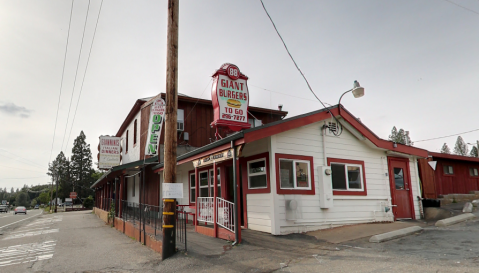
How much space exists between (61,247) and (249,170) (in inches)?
249

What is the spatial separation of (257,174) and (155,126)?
7941 mm

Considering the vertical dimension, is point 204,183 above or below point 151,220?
above

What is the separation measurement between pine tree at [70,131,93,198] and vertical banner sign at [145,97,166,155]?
202 feet

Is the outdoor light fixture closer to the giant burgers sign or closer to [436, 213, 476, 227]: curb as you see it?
the giant burgers sign

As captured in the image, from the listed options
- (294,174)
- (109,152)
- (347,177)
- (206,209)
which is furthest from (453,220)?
(109,152)

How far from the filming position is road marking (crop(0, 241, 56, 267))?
8.41 metres

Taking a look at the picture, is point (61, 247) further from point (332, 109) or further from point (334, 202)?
point (332, 109)

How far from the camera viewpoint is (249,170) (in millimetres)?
Result: 10203

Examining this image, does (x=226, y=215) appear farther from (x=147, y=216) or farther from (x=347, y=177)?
(x=347, y=177)

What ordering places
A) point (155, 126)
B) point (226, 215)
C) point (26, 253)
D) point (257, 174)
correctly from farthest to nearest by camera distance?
point (155, 126) → point (257, 174) → point (26, 253) → point (226, 215)

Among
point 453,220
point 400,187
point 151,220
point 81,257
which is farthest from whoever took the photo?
point 400,187

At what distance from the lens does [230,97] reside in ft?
38.1

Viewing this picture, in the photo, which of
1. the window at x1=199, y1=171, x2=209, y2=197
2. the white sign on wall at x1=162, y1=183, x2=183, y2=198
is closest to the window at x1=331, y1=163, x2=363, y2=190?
the window at x1=199, y1=171, x2=209, y2=197

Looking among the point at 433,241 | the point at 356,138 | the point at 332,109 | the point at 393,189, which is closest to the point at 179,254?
the point at 433,241
